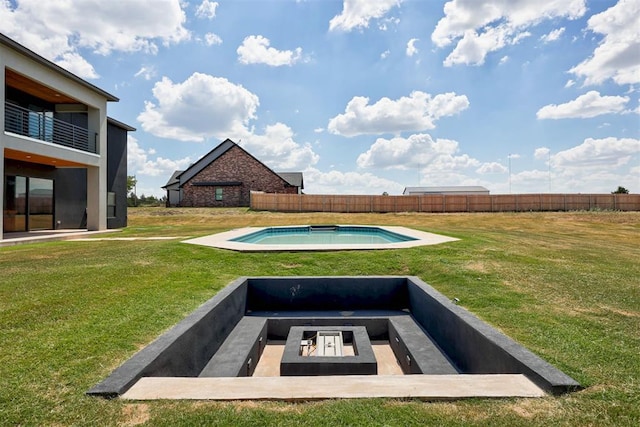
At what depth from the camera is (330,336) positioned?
19.6 ft

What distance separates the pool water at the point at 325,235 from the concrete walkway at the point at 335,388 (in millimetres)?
11127

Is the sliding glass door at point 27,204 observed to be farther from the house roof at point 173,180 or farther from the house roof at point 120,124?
the house roof at point 173,180

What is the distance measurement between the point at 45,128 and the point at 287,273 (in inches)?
540

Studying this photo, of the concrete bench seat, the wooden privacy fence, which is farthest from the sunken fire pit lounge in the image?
the wooden privacy fence

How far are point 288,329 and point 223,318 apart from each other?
147cm

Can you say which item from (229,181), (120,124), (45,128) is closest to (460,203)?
(229,181)

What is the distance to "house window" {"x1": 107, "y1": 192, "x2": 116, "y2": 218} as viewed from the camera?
1798cm

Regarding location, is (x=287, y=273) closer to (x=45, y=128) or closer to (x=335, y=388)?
(x=335, y=388)

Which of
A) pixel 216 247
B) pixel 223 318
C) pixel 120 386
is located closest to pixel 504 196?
pixel 216 247

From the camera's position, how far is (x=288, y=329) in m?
6.61

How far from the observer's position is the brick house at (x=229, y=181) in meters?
36.0

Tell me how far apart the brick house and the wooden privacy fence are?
4561 mm

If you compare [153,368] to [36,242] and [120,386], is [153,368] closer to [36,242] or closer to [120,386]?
[120,386]

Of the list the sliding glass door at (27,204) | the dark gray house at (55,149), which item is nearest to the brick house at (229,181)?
the dark gray house at (55,149)
